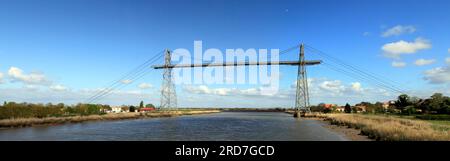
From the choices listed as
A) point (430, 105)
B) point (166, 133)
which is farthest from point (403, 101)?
point (166, 133)

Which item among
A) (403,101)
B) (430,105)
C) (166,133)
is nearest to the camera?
(166,133)

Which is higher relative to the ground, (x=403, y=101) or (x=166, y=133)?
(x=403, y=101)

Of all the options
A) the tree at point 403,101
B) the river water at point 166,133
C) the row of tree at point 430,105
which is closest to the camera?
the river water at point 166,133

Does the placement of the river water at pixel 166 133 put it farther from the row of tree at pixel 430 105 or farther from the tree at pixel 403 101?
the tree at pixel 403 101

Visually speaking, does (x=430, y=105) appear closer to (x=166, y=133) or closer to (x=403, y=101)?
(x=403, y=101)

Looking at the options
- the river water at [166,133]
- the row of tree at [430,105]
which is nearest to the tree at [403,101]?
the row of tree at [430,105]

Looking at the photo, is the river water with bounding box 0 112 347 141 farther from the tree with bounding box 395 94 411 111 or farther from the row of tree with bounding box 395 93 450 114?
the tree with bounding box 395 94 411 111

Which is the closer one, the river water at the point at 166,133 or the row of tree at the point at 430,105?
the river water at the point at 166,133

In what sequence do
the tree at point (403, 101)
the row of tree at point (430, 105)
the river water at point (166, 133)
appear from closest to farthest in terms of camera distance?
1. the river water at point (166, 133)
2. the row of tree at point (430, 105)
3. the tree at point (403, 101)

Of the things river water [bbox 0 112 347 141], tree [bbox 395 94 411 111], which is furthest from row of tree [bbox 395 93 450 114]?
river water [bbox 0 112 347 141]
